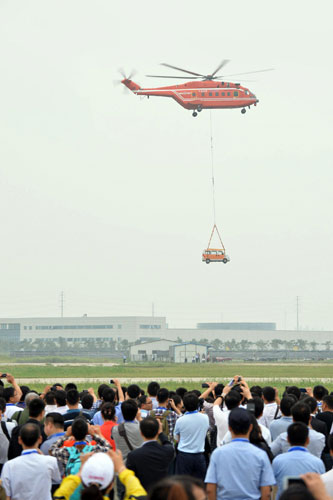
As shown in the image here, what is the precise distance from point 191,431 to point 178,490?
8152mm

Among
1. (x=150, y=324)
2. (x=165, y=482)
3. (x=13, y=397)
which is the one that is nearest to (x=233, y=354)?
(x=150, y=324)

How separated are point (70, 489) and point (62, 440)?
2.27 m

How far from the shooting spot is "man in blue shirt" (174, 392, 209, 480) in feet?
40.2

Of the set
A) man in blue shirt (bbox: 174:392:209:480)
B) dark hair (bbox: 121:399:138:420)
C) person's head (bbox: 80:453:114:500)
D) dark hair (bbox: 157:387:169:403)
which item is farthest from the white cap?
dark hair (bbox: 157:387:169:403)

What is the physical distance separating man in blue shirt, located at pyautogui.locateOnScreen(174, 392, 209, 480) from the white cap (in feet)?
19.8

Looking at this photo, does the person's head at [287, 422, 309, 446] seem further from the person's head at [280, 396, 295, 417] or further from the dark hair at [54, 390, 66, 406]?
the dark hair at [54, 390, 66, 406]

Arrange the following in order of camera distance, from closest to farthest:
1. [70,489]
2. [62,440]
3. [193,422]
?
1. [70,489]
2. [62,440]
3. [193,422]

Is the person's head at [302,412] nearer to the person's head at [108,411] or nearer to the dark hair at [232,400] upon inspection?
the dark hair at [232,400]

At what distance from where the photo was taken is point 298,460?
8.81m

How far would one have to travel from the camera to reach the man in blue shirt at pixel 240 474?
8375mm

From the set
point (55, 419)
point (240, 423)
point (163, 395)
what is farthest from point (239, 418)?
point (163, 395)

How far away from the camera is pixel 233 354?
15225 centimetres

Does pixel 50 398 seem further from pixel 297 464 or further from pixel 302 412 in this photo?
pixel 297 464

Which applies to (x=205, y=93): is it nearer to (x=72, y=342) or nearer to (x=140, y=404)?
(x=140, y=404)
